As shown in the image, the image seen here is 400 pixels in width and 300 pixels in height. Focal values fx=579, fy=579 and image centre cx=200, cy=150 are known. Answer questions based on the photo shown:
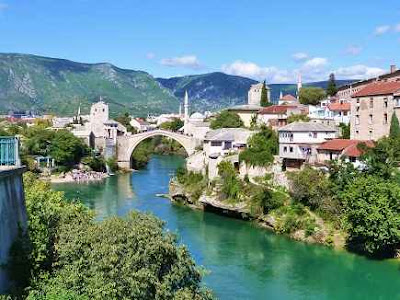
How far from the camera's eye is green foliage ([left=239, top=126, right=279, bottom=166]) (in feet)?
139

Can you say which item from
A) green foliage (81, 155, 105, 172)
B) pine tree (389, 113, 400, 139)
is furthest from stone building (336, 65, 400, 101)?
green foliage (81, 155, 105, 172)

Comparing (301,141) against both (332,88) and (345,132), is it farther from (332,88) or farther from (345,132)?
(332,88)

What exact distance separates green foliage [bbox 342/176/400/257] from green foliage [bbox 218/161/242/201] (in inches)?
440

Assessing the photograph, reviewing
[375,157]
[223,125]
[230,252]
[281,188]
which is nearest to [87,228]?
[230,252]

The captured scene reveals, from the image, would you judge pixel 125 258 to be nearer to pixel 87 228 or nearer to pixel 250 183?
pixel 87 228

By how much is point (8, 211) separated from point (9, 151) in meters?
1.37

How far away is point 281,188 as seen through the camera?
38.8m

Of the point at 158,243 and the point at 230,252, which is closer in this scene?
the point at 158,243

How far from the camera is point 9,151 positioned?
40.0ft

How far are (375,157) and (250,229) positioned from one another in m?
8.82

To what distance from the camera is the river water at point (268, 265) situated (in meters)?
24.1

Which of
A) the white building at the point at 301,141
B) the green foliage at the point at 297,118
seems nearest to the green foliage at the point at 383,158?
the white building at the point at 301,141

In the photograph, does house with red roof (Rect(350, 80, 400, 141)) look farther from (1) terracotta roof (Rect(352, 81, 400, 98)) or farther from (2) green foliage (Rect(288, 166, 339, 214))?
(2) green foliage (Rect(288, 166, 339, 214))

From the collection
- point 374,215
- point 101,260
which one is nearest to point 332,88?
point 374,215
